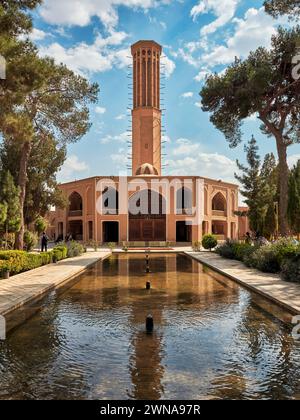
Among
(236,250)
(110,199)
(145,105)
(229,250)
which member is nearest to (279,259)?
(236,250)

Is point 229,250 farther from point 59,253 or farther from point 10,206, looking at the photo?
point 10,206

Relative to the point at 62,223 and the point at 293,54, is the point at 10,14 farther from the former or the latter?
the point at 62,223

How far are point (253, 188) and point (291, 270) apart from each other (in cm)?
1555

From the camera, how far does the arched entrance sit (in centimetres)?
3969

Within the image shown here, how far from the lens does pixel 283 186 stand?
19188 millimetres

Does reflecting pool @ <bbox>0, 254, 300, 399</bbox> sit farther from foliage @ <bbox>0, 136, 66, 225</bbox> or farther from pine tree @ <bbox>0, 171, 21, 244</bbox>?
foliage @ <bbox>0, 136, 66, 225</bbox>

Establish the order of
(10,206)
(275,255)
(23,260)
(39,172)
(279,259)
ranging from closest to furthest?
(279,259)
(275,255)
(23,260)
(10,206)
(39,172)

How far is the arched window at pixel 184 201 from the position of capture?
125ft

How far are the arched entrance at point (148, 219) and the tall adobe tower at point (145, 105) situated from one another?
660 centimetres

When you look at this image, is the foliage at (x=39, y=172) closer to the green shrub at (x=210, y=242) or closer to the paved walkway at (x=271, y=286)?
the green shrub at (x=210, y=242)

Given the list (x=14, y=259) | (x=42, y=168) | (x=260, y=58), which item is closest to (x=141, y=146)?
(x=42, y=168)

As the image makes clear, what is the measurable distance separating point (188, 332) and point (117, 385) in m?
2.59

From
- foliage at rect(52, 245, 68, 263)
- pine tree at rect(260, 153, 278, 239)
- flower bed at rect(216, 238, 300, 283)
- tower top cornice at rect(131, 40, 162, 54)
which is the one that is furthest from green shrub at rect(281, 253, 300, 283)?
tower top cornice at rect(131, 40, 162, 54)

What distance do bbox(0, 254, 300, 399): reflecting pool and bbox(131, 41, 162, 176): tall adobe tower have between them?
37050mm
